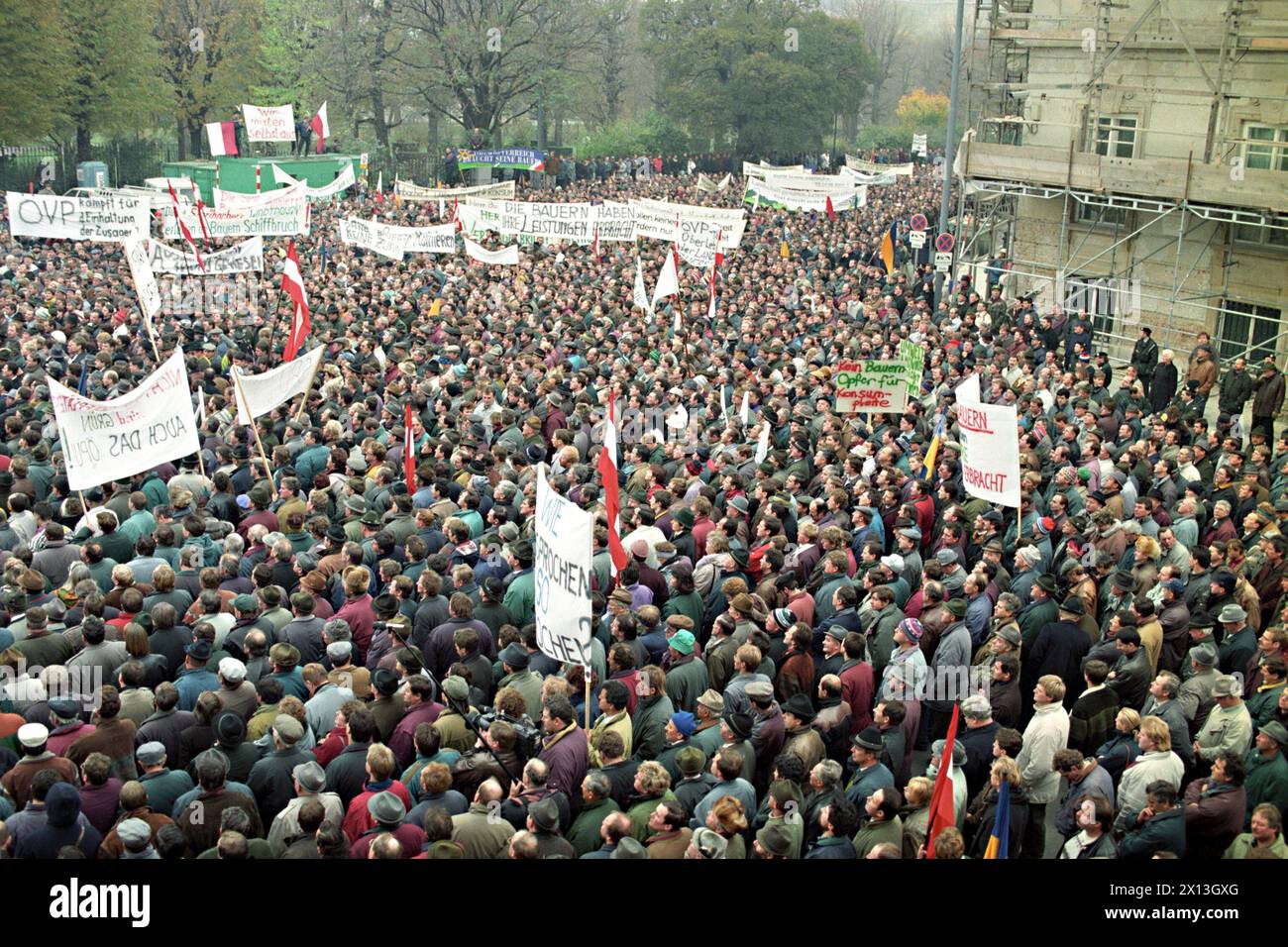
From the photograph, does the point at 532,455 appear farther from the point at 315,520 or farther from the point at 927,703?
the point at 927,703

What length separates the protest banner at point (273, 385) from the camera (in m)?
13.2

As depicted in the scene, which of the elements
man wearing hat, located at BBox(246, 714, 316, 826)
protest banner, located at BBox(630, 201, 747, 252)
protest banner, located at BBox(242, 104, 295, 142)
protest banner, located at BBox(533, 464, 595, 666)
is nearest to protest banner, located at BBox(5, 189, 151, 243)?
protest banner, located at BBox(630, 201, 747, 252)

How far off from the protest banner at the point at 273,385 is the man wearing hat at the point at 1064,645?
7.67m

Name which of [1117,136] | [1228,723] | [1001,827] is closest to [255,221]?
[1117,136]

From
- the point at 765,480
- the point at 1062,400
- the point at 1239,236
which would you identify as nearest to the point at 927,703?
the point at 765,480

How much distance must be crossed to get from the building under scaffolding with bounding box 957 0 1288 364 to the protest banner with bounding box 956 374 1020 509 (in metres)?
12.1

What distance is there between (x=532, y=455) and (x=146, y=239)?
344 inches

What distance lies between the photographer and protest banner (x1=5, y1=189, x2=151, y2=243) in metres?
20.9

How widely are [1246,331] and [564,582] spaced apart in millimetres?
19941

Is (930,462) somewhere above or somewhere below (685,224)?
below

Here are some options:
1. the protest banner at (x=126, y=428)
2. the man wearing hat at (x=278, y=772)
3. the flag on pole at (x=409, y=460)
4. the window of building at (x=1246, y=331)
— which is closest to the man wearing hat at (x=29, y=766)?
the man wearing hat at (x=278, y=772)

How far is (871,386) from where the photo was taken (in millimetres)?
14234

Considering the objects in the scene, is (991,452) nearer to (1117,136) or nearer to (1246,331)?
(1246,331)

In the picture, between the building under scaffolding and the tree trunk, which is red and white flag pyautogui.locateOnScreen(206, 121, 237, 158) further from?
the building under scaffolding
